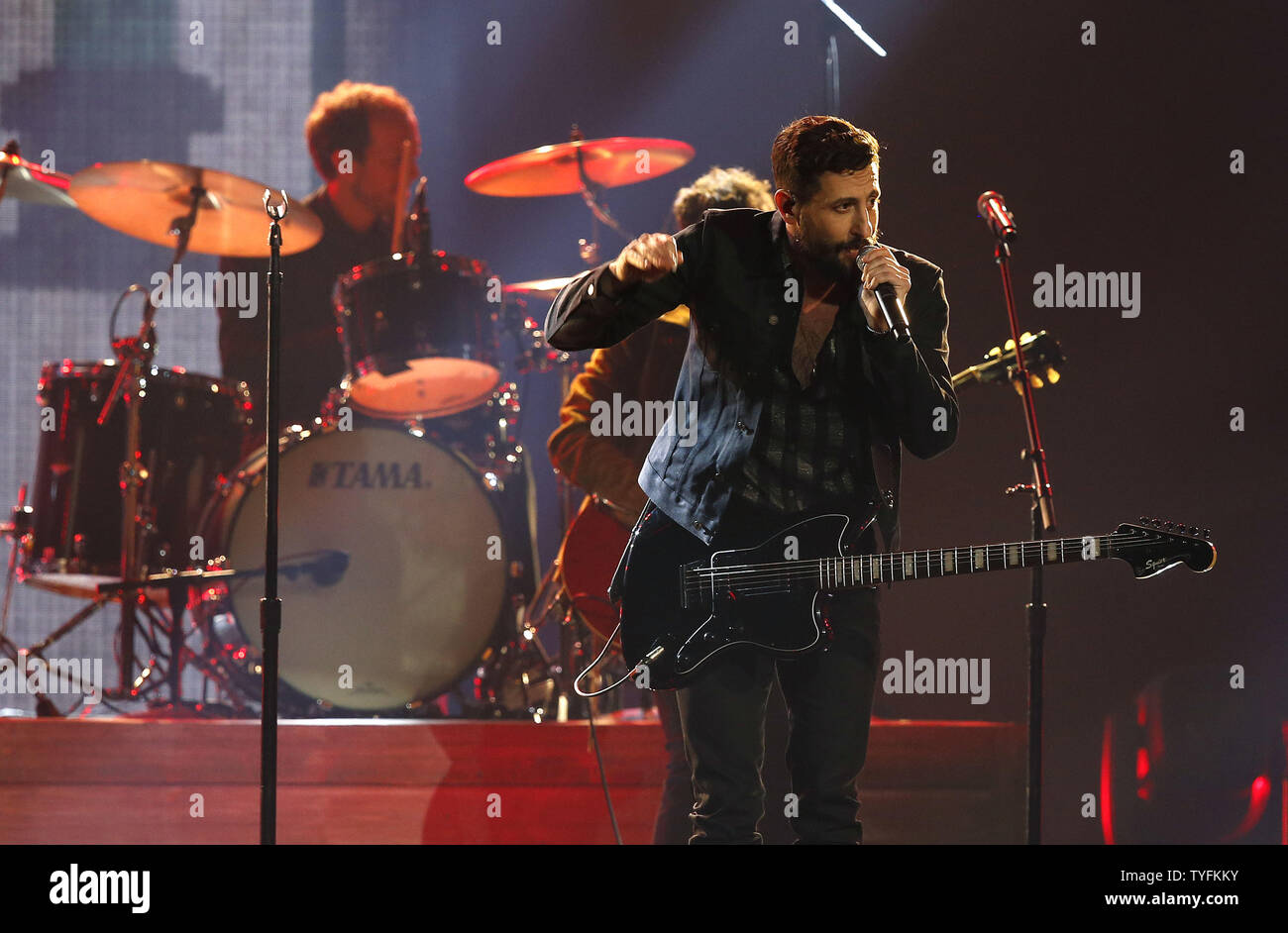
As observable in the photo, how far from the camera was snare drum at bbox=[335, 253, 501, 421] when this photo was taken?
440 centimetres

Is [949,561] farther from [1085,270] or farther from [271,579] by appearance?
[1085,270]

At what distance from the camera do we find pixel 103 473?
15.0ft

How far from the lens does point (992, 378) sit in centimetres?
332

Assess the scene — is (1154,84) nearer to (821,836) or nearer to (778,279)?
(778,279)

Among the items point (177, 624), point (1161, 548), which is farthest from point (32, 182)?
point (1161, 548)

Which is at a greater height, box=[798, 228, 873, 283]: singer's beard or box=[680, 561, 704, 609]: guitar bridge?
box=[798, 228, 873, 283]: singer's beard

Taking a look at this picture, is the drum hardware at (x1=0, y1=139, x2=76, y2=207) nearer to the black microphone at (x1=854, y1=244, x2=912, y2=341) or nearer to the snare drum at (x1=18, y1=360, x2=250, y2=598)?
the snare drum at (x1=18, y1=360, x2=250, y2=598)

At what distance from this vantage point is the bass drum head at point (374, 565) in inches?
167

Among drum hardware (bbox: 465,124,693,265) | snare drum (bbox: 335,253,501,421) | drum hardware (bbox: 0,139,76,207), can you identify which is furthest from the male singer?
drum hardware (bbox: 0,139,76,207)

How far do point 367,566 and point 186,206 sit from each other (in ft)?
5.41

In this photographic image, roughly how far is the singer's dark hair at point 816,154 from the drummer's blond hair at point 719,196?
89 centimetres

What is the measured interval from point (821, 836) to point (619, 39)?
3938 millimetres

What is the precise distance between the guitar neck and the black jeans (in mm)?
45

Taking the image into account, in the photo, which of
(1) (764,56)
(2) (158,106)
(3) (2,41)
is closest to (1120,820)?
(1) (764,56)
